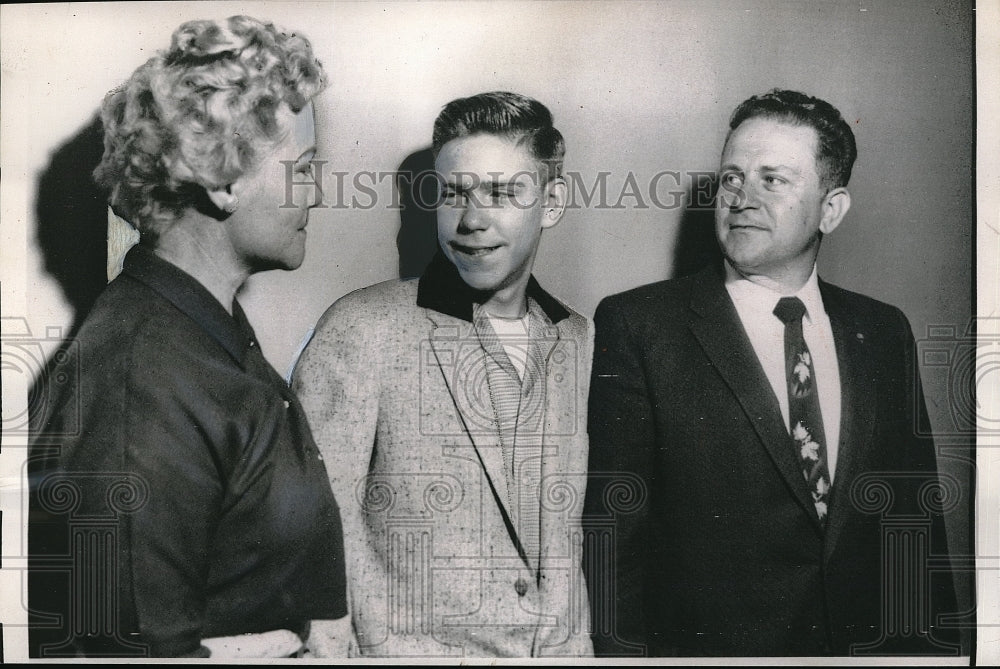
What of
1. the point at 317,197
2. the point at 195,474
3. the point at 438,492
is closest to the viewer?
the point at 195,474

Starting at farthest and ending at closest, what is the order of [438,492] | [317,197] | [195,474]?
[317,197]
[438,492]
[195,474]

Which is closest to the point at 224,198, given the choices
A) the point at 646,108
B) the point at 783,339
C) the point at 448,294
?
the point at 448,294

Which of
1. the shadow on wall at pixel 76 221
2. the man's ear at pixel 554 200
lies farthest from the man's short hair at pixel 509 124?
the shadow on wall at pixel 76 221

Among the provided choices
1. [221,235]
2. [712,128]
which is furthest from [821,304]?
[221,235]

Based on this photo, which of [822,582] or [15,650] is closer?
[822,582]

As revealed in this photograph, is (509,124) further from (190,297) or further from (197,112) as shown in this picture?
(190,297)

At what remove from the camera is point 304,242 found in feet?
11.1

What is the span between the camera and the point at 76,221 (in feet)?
11.3

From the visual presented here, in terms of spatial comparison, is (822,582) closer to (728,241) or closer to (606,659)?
(606,659)

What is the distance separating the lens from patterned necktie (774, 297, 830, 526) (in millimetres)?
3275

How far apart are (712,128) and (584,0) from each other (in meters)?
0.66

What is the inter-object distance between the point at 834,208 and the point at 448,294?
1.40 meters

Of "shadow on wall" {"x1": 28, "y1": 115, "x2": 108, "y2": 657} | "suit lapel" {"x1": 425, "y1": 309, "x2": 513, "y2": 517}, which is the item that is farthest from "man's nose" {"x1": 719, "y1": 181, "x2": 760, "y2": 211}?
"shadow on wall" {"x1": 28, "y1": 115, "x2": 108, "y2": 657}

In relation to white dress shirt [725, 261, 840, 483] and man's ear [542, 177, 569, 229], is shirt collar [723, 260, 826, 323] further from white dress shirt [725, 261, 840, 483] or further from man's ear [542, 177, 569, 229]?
man's ear [542, 177, 569, 229]
